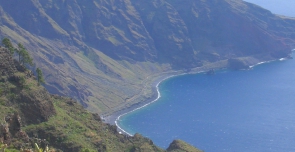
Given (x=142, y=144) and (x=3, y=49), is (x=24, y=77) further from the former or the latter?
(x=142, y=144)

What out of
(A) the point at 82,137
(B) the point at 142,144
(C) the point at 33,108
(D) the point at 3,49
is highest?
(D) the point at 3,49

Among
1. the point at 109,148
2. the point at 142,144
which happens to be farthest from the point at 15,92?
the point at 142,144

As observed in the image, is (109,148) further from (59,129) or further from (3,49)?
(3,49)

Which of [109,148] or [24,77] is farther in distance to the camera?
[109,148]

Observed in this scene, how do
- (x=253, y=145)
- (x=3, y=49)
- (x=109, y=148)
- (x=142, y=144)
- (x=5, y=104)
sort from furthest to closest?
(x=253, y=145) → (x=142, y=144) → (x=109, y=148) → (x=3, y=49) → (x=5, y=104)

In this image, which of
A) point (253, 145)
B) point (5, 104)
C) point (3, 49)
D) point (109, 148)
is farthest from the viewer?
point (253, 145)

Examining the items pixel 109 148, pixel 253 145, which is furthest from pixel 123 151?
pixel 253 145

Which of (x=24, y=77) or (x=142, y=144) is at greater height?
(x=24, y=77)

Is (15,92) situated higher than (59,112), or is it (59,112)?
(15,92)

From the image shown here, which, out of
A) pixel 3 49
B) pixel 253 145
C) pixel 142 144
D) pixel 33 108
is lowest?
pixel 253 145
